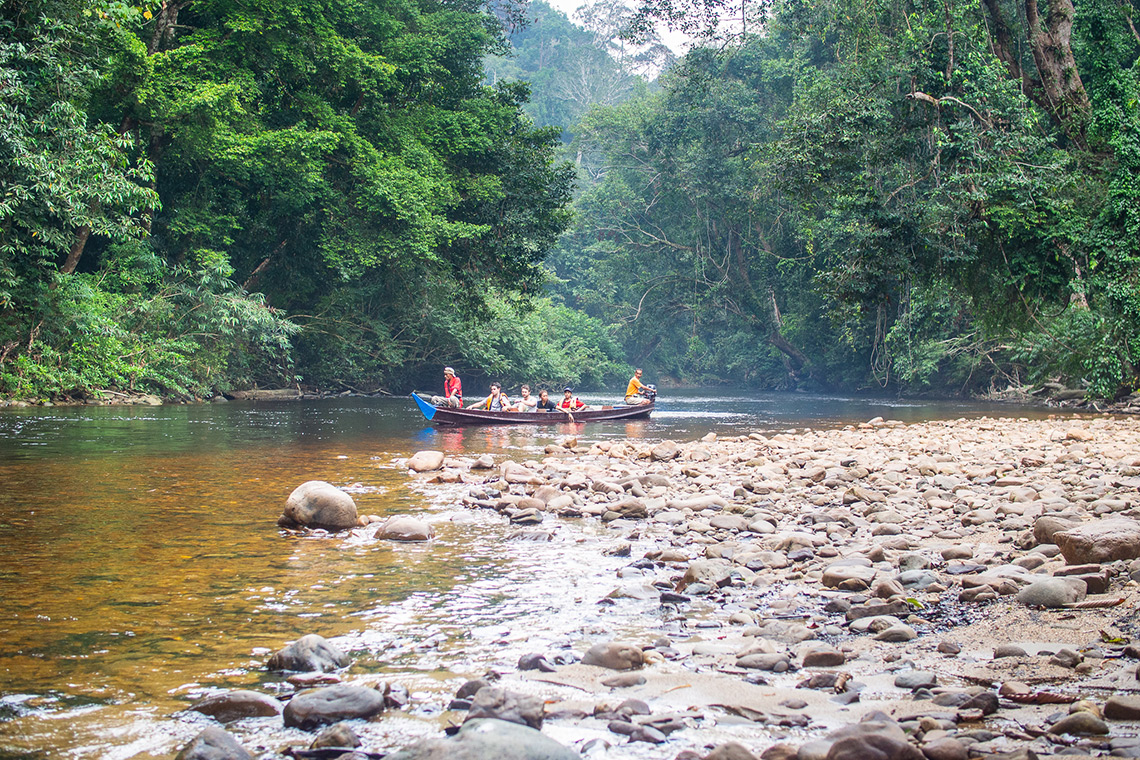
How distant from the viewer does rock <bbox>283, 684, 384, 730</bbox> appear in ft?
9.72

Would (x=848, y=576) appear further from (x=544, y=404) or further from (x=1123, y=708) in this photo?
(x=544, y=404)

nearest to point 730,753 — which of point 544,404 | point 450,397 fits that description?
point 450,397

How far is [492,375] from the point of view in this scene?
31.5 metres

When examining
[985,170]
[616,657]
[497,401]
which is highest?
[985,170]

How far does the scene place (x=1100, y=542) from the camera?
14.3 feet

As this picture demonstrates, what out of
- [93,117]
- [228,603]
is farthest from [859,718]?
[93,117]

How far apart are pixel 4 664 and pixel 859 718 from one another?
11.1 feet

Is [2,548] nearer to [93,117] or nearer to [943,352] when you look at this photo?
[93,117]

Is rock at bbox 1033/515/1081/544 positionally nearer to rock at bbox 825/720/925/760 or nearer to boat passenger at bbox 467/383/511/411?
rock at bbox 825/720/925/760

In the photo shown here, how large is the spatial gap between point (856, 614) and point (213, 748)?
2829mm

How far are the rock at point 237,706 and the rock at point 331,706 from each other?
3.7 inches

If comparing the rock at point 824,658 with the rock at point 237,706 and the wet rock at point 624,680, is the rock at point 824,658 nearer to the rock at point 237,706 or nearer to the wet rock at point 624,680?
the wet rock at point 624,680

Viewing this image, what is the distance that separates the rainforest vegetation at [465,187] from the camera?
13.3 meters

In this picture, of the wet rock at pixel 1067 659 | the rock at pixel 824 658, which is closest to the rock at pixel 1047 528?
the wet rock at pixel 1067 659
